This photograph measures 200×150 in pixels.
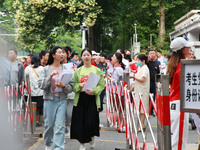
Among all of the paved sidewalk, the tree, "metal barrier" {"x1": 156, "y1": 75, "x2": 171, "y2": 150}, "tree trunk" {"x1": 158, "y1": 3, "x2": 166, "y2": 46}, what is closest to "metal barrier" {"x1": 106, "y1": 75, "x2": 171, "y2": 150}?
"metal barrier" {"x1": 156, "y1": 75, "x2": 171, "y2": 150}

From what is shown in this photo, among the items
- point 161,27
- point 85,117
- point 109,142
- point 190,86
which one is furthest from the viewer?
point 161,27

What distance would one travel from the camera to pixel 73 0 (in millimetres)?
25406

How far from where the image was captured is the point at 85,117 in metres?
7.21

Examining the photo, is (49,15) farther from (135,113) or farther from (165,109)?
(165,109)

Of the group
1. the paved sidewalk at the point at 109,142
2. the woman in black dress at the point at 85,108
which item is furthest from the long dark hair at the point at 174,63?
the woman in black dress at the point at 85,108

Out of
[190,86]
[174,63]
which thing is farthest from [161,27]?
[190,86]

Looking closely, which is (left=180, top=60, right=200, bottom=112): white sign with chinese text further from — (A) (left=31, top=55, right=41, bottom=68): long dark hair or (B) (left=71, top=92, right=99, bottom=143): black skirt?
(A) (left=31, top=55, right=41, bottom=68): long dark hair

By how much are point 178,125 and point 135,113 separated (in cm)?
184

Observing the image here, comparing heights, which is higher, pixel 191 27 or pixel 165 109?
pixel 191 27

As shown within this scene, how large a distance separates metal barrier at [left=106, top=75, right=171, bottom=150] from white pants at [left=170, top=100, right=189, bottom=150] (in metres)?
0.23

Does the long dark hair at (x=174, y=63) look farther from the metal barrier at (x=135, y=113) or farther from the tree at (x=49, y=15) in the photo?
the tree at (x=49, y=15)

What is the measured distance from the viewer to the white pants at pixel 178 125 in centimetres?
491

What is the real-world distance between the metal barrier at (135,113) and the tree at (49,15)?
15532 millimetres

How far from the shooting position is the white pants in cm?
Result: 491
